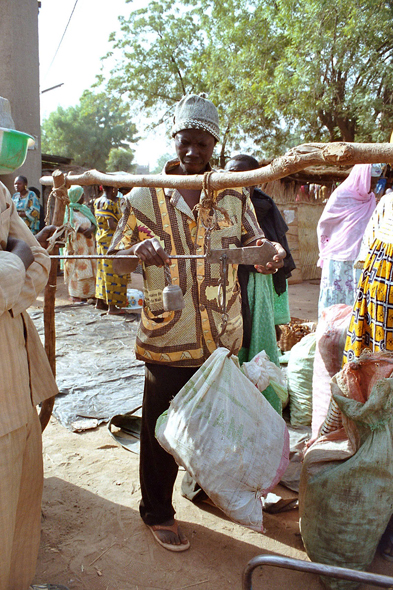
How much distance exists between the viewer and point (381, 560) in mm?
2215

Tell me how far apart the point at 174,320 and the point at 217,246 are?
1.37 feet

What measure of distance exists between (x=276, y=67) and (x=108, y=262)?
33.1ft

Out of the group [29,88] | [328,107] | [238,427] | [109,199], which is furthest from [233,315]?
[328,107]

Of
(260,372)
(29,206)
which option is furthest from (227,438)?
(29,206)

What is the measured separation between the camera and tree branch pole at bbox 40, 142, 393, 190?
123 cm

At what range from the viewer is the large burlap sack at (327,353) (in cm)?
259

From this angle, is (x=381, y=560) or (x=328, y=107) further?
(x=328, y=107)

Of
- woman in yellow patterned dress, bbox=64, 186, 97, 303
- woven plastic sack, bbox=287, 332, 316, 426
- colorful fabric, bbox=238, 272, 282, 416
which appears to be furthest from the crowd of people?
woman in yellow patterned dress, bbox=64, 186, 97, 303

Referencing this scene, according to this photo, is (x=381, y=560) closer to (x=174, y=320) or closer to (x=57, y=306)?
(x=174, y=320)

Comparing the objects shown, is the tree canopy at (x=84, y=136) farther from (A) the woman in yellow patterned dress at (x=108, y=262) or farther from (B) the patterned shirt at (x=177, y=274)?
(B) the patterned shirt at (x=177, y=274)

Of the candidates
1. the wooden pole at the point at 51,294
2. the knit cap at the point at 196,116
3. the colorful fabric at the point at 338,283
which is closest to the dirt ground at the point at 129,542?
the wooden pole at the point at 51,294

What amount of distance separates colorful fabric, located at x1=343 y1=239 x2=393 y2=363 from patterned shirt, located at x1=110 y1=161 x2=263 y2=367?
693 millimetres

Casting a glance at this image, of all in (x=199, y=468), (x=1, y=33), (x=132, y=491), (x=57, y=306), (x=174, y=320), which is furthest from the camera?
(x=1, y=33)

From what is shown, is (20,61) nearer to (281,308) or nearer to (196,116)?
(281,308)
